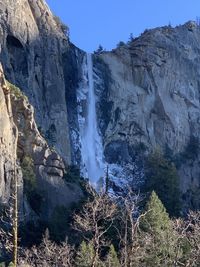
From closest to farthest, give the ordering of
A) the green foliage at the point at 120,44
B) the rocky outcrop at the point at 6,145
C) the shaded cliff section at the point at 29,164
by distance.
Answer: the rocky outcrop at the point at 6,145
the shaded cliff section at the point at 29,164
the green foliage at the point at 120,44

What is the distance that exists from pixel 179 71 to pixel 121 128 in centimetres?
1401

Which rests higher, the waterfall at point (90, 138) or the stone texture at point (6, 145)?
the waterfall at point (90, 138)


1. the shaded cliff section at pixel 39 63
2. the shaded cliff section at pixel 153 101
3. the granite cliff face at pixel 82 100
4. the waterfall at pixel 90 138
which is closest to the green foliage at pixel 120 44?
the granite cliff face at pixel 82 100

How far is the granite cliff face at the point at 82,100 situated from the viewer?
5641cm

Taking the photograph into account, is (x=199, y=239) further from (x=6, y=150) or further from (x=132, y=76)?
(x=132, y=76)

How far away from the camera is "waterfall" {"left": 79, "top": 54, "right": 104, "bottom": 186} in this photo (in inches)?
2881

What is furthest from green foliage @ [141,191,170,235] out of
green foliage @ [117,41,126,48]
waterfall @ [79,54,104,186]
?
green foliage @ [117,41,126,48]

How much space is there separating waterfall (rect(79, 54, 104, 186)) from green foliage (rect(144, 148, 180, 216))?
18.2ft

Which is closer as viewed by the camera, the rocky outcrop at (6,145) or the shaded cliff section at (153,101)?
the rocky outcrop at (6,145)

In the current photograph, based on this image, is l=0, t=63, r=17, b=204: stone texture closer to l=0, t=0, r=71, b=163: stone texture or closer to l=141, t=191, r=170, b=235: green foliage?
l=0, t=0, r=71, b=163: stone texture

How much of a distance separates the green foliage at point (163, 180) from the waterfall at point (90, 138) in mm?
5543

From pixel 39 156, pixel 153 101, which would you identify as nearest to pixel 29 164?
pixel 39 156

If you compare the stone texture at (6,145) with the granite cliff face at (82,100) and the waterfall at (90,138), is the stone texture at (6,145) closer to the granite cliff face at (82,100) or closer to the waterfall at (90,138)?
Result: the granite cliff face at (82,100)

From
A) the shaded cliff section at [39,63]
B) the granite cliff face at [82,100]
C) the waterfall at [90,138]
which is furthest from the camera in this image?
the waterfall at [90,138]
